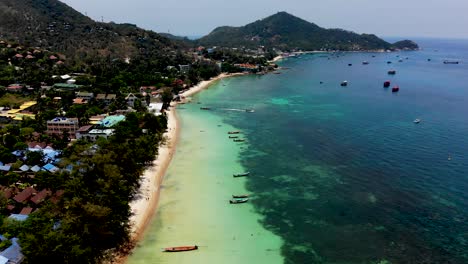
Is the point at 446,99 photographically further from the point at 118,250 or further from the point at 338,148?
the point at 118,250

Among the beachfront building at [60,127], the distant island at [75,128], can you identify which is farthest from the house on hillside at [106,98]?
the beachfront building at [60,127]

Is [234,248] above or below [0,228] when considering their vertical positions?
below

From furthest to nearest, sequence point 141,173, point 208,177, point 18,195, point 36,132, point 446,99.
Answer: point 446,99, point 36,132, point 208,177, point 141,173, point 18,195

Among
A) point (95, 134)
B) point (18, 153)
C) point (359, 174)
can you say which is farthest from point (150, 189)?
point (359, 174)

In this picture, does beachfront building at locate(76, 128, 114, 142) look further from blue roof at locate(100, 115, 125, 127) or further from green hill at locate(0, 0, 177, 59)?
green hill at locate(0, 0, 177, 59)

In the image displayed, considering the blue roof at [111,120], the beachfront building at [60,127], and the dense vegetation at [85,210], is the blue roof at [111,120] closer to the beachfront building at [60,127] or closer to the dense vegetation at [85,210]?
the beachfront building at [60,127]

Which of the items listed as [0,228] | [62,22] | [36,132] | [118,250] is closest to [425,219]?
[118,250]

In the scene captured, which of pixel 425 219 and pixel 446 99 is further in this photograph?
pixel 446 99

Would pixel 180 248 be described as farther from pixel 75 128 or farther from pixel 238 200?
pixel 75 128
